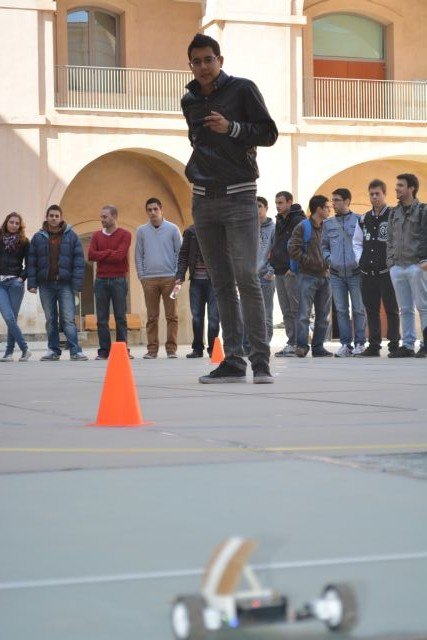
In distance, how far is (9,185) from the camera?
1073 inches

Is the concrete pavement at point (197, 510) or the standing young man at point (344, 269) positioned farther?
the standing young man at point (344, 269)

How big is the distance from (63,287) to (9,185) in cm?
1128

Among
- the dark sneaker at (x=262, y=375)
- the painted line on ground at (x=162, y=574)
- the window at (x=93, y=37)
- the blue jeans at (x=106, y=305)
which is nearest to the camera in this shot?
the painted line on ground at (x=162, y=574)

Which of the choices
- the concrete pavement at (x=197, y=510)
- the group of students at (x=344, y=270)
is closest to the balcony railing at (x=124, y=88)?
the group of students at (x=344, y=270)

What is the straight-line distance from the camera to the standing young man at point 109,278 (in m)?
16.7

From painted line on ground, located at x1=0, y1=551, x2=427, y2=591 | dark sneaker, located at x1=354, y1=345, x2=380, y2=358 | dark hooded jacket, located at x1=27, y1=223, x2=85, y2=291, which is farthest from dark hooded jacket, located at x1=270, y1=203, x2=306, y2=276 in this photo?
painted line on ground, located at x1=0, y1=551, x2=427, y2=591

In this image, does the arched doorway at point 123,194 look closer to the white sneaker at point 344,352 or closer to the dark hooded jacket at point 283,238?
the dark hooded jacket at point 283,238

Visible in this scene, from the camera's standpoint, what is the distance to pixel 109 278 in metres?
16.7

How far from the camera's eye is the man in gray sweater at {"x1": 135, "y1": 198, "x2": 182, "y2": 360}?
55.8ft

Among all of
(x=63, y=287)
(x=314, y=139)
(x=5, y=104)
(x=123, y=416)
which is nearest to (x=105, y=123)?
(x=5, y=104)

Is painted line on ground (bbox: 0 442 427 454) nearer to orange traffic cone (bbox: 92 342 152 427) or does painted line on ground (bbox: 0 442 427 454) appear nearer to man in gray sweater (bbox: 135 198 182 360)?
orange traffic cone (bbox: 92 342 152 427)

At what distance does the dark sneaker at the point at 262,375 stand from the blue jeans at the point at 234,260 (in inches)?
1.2

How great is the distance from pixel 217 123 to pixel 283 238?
28.2ft

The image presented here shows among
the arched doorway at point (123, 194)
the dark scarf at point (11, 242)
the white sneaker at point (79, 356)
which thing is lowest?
the white sneaker at point (79, 356)
